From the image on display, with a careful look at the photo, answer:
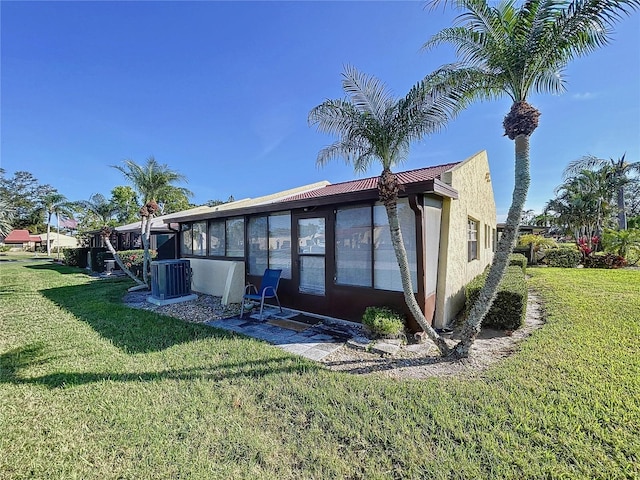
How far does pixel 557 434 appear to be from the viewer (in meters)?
2.81

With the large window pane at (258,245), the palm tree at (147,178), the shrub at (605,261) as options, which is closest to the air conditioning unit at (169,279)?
the large window pane at (258,245)

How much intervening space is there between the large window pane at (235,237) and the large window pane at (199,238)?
1.59m

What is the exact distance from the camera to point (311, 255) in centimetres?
734

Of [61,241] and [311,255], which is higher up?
[61,241]

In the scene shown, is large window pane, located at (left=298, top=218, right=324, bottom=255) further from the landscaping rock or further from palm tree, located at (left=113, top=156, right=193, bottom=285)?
palm tree, located at (left=113, top=156, right=193, bottom=285)

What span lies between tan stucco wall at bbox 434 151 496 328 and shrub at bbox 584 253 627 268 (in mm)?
12980

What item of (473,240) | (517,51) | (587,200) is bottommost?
(473,240)

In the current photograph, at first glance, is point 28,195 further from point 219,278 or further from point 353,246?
point 353,246

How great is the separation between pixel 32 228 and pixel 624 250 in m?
79.3

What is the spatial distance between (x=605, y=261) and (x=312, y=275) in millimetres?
19600

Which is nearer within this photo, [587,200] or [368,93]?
[368,93]

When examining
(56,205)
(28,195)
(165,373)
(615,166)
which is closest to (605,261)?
(615,166)

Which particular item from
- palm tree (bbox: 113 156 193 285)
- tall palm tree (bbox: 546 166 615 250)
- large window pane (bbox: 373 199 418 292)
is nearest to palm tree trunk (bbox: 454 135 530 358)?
large window pane (bbox: 373 199 418 292)

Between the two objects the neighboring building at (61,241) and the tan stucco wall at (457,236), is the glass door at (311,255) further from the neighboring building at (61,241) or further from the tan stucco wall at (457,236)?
the neighboring building at (61,241)
